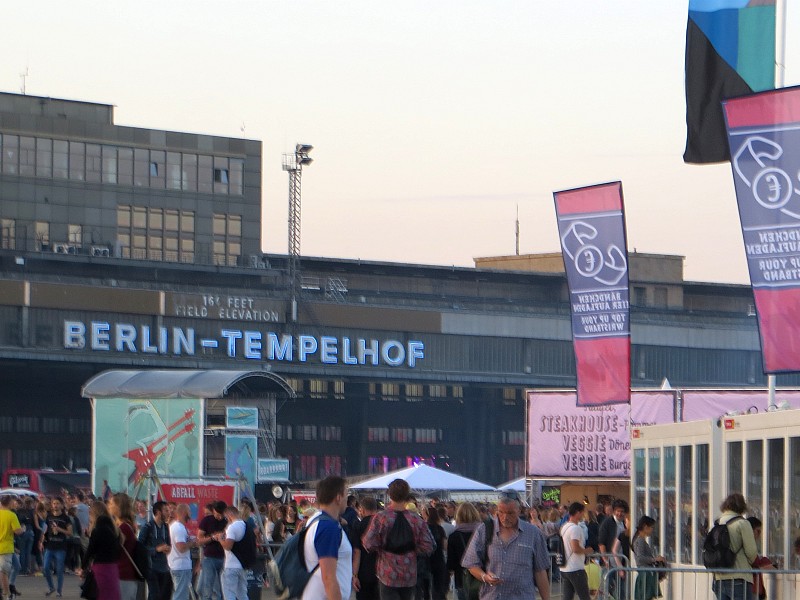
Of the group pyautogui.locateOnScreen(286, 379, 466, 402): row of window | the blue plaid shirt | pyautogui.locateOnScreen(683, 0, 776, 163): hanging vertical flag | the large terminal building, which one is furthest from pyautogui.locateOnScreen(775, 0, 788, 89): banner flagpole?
pyautogui.locateOnScreen(286, 379, 466, 402): row of window

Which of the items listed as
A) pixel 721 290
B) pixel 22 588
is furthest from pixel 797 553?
pixel 721 290

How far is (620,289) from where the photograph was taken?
76.8 ft

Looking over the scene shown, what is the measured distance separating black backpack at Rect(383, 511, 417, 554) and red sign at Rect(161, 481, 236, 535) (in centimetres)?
1185

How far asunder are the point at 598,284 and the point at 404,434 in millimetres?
66540

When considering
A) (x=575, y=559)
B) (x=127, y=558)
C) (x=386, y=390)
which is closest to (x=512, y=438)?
(x=386, y=390)

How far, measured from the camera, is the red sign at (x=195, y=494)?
25.5m

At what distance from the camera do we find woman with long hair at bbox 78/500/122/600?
14555 millimetres

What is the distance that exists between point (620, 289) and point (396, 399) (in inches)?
2585

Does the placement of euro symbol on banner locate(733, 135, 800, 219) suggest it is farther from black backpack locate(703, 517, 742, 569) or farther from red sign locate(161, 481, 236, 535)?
red sign locate(161, 481, 236, 535)

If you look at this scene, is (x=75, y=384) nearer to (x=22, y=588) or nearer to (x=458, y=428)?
(x=458, y=428)

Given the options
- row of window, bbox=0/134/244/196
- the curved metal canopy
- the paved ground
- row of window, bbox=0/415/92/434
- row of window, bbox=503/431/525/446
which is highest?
row of window, bbox=0/134/244/196

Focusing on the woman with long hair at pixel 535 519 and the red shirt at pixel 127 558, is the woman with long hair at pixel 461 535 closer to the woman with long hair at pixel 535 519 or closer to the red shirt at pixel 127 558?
the red shirt at pixel 127 558

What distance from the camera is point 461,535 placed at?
725 inches

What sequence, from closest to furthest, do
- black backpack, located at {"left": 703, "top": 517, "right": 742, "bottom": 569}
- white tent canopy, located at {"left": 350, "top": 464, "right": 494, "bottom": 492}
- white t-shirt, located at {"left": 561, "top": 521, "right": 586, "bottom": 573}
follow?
1. black backpack, located at {"left": 703, "top": 517, "right": 742, "bottom": 569}
2. white t-shirt, located at {"left": 561, "top": 521, "right": 586, "bottom": 573}
3. white tent canopy, located at {"left": 350, "top": 464, "right": 494, "bottom": 492}
